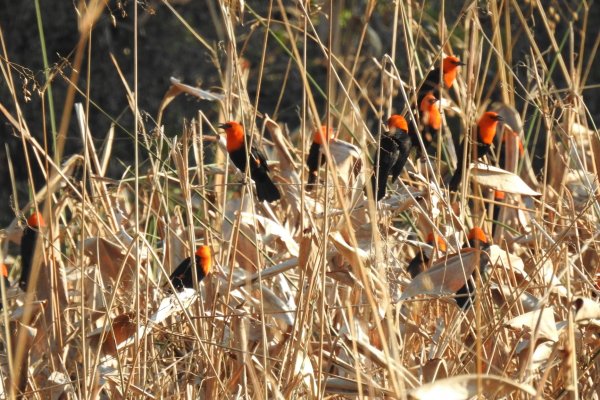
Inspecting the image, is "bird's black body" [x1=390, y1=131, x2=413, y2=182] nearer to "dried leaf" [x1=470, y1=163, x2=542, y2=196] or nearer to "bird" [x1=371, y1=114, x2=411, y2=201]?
"bird" [x1=371, y1=114, x2=411, y2=201]

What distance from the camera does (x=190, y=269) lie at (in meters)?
2.07

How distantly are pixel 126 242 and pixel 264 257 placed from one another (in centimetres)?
29

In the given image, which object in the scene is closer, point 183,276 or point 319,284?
point 319,284

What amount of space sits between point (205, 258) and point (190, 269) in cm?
8

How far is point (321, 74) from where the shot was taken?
7109mm

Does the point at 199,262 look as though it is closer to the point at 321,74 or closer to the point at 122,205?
the point at 122,205

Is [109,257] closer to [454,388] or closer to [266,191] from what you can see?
[266,191]

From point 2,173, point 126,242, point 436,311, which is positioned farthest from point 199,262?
point 2,173

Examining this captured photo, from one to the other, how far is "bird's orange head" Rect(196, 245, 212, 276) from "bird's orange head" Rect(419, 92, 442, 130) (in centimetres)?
49

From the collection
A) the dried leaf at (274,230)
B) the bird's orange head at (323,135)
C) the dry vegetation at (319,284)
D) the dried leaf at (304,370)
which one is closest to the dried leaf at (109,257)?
the dry vegetation at (319,284)

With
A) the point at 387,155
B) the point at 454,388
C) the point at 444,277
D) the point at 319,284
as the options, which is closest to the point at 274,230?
the point at 319,284

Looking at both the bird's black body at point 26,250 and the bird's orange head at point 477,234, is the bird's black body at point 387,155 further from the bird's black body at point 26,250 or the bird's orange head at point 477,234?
the bird's black body at point 26,250

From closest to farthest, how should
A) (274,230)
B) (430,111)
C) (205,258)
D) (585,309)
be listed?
(585,309)
(430,111)
(205,258)
(274,230)

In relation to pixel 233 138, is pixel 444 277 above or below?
below
